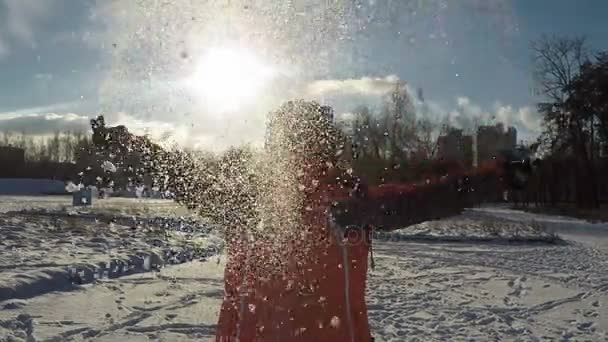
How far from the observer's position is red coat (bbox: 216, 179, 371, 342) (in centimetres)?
238

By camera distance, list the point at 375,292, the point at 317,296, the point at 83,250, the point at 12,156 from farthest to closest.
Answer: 1. the point at 12,156
2. the point at 83,250
3. the point at 375,292
4. the point at 317,296

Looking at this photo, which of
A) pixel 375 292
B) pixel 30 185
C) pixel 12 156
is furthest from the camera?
pixel 30 185

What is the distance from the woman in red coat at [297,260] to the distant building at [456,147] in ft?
1.18

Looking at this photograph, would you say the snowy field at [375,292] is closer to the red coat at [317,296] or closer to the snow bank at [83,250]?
the snow bank at [83,250]

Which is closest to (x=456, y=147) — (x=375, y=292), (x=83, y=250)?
(x=375, y=292)

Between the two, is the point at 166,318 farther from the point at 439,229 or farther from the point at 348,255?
the point at 439,229

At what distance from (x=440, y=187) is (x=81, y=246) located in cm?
934

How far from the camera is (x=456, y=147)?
88.2 inches

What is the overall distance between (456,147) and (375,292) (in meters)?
5.58

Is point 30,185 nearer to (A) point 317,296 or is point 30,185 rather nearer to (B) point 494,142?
(A) point 317,296

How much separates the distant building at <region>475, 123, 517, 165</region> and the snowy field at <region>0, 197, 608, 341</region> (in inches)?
20.4

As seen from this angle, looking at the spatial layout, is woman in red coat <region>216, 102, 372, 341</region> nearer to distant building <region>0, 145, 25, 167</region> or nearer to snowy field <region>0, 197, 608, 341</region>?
snowy field <region>0, 197, 608, 341</region>

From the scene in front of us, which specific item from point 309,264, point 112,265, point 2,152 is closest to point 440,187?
point 309,264

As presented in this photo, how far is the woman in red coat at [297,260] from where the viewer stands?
88.8 inches
